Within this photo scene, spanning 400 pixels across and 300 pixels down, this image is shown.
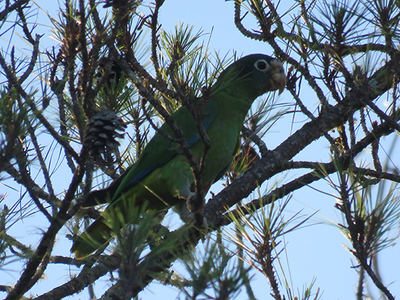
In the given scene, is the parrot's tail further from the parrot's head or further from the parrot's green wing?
the parrot's head

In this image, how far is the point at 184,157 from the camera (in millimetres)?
3184

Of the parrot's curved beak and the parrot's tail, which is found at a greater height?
the parrot's curved beak

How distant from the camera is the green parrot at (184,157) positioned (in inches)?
121

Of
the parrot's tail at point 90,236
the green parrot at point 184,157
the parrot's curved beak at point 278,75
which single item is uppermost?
the parrot's curved beak at point 278,75

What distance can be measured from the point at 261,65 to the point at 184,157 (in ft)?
2.83

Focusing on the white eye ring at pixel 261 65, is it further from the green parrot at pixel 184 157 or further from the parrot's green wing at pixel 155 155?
the parrot's green wing at pixel 155 155

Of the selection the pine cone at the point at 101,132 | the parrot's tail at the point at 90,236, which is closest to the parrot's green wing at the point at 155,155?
the parrot's tail at the point at 90,236

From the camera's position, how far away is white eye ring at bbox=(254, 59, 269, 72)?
11.7ft

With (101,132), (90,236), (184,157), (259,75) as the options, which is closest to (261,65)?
(259,75)

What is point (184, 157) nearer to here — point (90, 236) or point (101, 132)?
point (90, 236)

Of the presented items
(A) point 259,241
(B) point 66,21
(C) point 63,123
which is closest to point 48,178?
(C) point 63,123

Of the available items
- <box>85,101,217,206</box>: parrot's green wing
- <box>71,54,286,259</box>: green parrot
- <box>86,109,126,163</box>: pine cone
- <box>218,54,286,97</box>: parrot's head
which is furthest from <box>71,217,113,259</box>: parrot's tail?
<box>218,54,286,97</box>: parrot's head

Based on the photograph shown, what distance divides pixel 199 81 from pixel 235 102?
4.52 feet

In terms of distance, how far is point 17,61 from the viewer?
2238 mm
